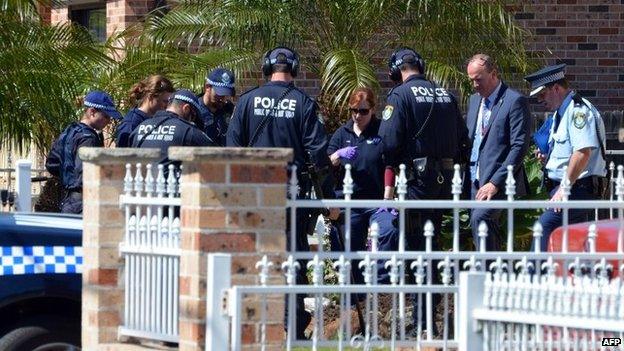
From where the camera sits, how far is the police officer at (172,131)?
8.23 metres

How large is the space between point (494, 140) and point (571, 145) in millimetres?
466

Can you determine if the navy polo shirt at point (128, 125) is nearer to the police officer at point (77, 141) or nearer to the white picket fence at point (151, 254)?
the police officer at point (77, 141)

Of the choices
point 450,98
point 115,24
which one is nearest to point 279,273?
point 450,98

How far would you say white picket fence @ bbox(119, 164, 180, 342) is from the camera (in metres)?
6.78

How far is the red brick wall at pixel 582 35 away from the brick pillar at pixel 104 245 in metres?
→ 8.07

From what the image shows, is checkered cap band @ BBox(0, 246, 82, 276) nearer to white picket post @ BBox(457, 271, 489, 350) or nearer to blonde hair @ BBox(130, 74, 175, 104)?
blonde hair @ BBox(130, 74, 175, 104)

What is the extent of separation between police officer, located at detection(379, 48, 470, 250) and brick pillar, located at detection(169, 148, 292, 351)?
239cm

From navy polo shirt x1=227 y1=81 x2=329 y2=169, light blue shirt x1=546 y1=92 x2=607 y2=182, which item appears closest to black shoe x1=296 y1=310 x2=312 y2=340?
navy polo shirt x1=227 y1=81 x2=329 y2=169

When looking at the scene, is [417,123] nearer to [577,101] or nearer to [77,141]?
[577,101]

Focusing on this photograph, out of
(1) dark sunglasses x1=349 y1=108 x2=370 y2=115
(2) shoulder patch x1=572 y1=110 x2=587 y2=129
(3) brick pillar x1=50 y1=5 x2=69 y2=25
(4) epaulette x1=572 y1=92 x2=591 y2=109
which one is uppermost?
(3) brick pillar x1=50 y1=5 x2=69 y2=25

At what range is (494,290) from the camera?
5.46 meters

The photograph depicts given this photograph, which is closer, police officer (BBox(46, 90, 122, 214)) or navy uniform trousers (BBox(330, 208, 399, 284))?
navy uniform trousers (BBox(330, 208, 399, 284))

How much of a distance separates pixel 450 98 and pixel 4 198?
3307mm

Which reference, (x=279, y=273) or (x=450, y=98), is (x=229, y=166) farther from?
(x=450, y=98)
